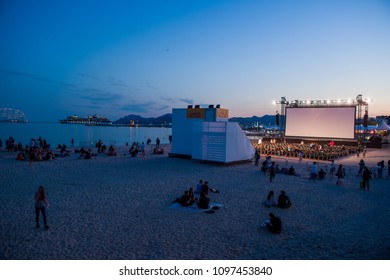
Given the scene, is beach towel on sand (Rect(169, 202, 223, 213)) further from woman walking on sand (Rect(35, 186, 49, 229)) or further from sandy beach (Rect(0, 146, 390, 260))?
woman walking on sand (Rect(35, 186, 49, 229))

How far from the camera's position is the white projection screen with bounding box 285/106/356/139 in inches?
1275

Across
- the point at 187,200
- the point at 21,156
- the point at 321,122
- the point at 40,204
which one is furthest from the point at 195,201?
the point at 321,122

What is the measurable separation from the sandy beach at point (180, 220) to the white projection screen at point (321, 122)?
19.0 m

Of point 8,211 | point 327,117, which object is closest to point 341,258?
point 8,211

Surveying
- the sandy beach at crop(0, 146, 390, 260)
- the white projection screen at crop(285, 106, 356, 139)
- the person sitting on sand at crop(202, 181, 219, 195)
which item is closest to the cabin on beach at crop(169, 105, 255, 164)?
the sandy beach at crop(0, 146, 390, 260)

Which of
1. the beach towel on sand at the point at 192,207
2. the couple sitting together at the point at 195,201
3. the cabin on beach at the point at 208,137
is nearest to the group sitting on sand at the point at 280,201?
the beach towel on sand at the point at 192,207

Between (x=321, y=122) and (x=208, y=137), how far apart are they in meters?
19.9

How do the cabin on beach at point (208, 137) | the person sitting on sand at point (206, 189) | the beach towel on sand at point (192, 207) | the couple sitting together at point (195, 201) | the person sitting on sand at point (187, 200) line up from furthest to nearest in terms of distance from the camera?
the cabin on beach at point (208, 137), the person sitting on sand at point (206, 189), the person sitting on sand at point (187, 200), the couple sitting together at point (195, 201), the beach towel on sand at point (192, 207)

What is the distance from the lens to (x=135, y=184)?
13242 millimetres

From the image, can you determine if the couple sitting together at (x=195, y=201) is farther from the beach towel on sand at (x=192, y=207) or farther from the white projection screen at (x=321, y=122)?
the white projection screen at (x=321, y=122)

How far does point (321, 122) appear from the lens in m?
34.2

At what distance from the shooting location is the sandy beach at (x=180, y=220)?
20.7 ft

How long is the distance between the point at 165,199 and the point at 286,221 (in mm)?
4337

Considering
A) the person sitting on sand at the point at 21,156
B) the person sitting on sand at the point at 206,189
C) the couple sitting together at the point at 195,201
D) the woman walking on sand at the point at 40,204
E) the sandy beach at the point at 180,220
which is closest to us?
the sandy beach at the point at 180,220
